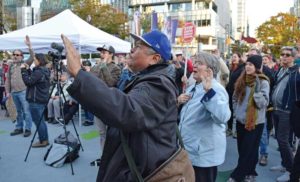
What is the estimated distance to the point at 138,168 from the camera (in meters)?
1.80

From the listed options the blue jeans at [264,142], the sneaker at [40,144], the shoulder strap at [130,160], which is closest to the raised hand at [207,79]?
the shoulder strap at [130,160]

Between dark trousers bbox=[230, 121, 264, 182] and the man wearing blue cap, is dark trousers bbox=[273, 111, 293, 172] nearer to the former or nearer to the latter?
dark trousers bbox=[230, 121, 264, 182]

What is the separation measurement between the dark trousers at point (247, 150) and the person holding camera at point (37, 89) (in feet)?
13.3

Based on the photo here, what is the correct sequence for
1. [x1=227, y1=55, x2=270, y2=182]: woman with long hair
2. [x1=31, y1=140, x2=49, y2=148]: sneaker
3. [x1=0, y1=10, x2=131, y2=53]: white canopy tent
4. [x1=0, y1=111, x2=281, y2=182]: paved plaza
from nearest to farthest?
[x1=227, y1=55, x2=270, y2=182]: woman with long hair → [x1=0, y1=111, x2=281, y2=182]: paved plaza → [x1=31, y1=140, x2=49, y2=148]: sneaker → [x1=0, y1=10, x2=131, y2=53]: white canopy tent

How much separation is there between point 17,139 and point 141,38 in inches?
272

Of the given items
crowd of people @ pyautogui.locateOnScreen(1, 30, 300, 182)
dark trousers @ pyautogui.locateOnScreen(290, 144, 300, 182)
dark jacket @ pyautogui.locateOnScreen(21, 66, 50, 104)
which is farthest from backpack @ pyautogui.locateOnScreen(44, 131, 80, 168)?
dark trousers @ pyautogui.locateOnScreen(290, 144, 300, 182)

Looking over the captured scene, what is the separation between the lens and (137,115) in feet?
5.30

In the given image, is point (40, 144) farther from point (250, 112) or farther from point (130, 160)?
point (130, 160)

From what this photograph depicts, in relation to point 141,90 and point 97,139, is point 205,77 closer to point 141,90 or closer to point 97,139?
point 141,90

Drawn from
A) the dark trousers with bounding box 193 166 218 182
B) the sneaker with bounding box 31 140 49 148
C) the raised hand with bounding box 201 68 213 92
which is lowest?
the sneaker with bounding box 31 140 49 148

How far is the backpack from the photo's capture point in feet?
19.7

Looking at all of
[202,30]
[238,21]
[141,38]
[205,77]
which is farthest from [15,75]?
[238,21]

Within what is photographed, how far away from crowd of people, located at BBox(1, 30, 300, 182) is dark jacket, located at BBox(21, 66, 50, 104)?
0.06ft

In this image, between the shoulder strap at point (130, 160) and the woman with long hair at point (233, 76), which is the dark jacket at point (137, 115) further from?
the woman with long hair at point (233, 76)
